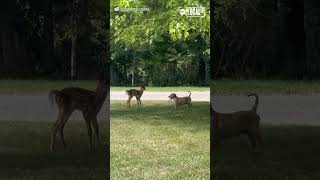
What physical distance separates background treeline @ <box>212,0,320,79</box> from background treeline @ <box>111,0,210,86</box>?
0.32 meters

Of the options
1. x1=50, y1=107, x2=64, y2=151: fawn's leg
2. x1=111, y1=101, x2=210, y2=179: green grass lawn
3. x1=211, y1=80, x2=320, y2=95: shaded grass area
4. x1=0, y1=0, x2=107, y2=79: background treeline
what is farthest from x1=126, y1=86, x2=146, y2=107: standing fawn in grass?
x1=211, y1=80, x2=320, y2=95: shaded grass area

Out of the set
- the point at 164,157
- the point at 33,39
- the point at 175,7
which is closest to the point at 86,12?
the point at 33,39

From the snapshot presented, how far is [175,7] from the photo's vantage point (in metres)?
5.06

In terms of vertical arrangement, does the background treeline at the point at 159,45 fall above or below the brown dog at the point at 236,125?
above

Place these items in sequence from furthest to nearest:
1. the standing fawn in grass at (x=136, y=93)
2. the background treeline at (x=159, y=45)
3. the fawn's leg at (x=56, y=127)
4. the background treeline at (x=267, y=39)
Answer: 1. the standing fawn in grass at (x=136, y=93)
2. the background treeline at (x=159, y=45)
3. the fawn's leg at (x=56, y=127)
4. the background treeline at (x=267, y=39)

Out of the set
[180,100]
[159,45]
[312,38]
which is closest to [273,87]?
[312,38]

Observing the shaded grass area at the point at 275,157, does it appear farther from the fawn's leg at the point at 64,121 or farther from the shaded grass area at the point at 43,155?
the fawn's leg at the point at 64,121

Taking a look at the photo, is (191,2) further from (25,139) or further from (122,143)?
(25,139)

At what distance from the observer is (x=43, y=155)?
488 centimetres

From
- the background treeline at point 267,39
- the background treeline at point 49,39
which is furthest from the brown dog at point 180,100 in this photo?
the background treeline at point 49,39

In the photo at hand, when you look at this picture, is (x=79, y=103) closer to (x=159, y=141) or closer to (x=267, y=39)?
(x=159, y=141)

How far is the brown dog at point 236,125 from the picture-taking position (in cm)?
481

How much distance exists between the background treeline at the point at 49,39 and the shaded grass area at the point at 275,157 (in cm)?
164

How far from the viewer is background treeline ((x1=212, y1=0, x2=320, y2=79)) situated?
186 inches
